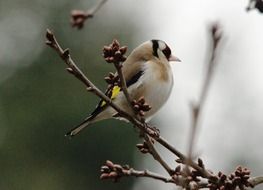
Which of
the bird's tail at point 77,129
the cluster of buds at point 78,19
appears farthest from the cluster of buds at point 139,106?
the bird's tail at point 77,129

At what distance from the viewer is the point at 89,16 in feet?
8.95

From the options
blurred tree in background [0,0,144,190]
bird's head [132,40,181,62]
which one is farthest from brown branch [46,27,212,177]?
blurred tree in background [0,0,144,190]

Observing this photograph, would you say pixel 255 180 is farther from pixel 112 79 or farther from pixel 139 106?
pixel 112 79

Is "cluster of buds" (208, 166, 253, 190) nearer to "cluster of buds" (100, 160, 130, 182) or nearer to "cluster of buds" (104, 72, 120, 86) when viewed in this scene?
"cluster of buds" (100, 160, 130, 182)

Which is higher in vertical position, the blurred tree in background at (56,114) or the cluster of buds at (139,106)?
the blurred tree in background at (56,114)

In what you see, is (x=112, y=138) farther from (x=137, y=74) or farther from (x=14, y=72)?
(x=137, y=74)

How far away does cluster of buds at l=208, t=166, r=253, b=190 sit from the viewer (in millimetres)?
3342

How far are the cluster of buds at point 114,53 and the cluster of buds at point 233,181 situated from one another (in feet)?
1.72

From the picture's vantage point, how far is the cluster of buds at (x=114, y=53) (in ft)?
10.5

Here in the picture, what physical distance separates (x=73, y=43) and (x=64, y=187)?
136 inches

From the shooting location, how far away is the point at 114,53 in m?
3.22

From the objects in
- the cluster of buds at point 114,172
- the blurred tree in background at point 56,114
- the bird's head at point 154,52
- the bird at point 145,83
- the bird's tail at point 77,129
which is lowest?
the cluster of buds at point 114,172

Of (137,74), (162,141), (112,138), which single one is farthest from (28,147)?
(162,141)

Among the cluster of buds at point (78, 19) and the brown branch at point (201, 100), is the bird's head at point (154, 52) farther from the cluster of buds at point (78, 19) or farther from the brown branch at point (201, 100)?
the brown branch at point (201, 100)
